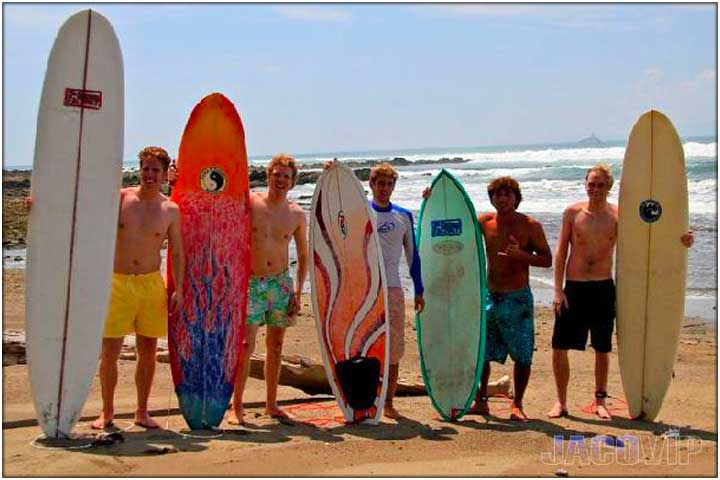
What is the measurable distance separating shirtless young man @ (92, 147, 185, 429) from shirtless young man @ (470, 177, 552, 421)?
71.9 inches

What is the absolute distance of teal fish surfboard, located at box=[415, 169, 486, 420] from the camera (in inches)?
217

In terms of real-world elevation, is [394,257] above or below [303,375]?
above

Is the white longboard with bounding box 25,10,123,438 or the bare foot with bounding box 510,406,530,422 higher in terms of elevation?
the white longboard with bounding box 25,10,123,438

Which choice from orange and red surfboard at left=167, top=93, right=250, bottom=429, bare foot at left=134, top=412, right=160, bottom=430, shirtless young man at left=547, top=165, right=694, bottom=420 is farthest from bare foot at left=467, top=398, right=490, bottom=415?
bare foot at left=134, top=412, right=160, bottom=430

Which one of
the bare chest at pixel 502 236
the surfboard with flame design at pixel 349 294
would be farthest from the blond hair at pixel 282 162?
the bare chest at pixel 502 236

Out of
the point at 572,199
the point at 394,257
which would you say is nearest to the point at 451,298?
the point at 394,257

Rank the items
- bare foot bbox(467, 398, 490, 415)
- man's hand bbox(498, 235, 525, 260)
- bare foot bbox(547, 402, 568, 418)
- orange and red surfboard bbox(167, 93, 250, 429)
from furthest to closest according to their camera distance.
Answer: bare foot bbox(467, 398, 490, 415), bare foot bbox(547, 402, 568, 418), man's hand bbox(498, 235, 525, 260), orange and red surfboard bbox(167, 93, 250, 429)

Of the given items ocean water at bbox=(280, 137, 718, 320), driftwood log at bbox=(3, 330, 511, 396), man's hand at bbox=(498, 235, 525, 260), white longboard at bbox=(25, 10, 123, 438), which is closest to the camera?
white longboard at bbox=(25, 10, 123, 438)

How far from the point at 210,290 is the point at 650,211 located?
2666 mm

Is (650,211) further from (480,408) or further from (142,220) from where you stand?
(142,220)

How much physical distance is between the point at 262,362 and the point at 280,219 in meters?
1.51

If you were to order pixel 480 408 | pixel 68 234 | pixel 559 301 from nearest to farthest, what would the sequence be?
pixel 68 234 → pixel 559 301 → pixel 480 408

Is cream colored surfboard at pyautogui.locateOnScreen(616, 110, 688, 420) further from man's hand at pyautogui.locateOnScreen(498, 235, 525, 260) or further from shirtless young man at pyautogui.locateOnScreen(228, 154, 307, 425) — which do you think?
shirtless young man at pyautogui.locateOnScreen(228, 154, 307, 425)

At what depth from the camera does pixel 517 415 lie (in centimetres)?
535
